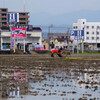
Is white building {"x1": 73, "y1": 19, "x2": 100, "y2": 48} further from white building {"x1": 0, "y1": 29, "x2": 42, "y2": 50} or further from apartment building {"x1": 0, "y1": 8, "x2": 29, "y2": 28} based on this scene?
white building {"x1": 0, "y1": 29, "x2": 42, "y2": 50}

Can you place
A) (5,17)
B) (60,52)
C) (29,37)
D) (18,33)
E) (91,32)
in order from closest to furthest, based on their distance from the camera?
(60,52)
(18,33)
(29,37)
(91,32)
(5,17)

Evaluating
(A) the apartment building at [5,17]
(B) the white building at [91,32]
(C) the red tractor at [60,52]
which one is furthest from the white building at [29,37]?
(C) the red tractor at [60,52]

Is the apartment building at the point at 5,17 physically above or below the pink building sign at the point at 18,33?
above

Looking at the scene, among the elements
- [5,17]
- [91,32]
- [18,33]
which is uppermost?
[5,17]

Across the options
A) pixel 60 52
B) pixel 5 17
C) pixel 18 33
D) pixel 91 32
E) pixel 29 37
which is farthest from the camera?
pixel 5 17

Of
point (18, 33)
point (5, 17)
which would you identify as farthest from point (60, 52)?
point (5, 17)

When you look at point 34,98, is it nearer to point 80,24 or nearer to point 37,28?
point 37,28

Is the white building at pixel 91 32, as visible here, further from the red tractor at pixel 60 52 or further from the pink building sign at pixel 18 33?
the red tractor at pixel 60 52

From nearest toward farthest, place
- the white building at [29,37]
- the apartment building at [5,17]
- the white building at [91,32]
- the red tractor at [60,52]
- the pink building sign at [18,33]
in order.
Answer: the red tractor at [60,52] < the pink building sign at [18,33] < the white building at [29,37] < the white building at [91,32] < the apartment building at [5,17]

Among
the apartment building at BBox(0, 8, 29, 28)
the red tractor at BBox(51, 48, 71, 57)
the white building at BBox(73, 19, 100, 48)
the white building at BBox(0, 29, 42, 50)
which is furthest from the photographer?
the apartment building at BBox(0, 8, 29, 28)

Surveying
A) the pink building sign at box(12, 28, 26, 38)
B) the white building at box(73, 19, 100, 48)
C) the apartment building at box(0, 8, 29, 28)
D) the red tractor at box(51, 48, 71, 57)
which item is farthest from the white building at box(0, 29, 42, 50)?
the red tractor at box(51, 48, 71, 57)

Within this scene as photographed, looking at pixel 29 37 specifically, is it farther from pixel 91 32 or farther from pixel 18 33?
pixel 91 32

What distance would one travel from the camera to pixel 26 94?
44.2 ft

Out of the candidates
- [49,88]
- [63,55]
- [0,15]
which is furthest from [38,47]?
[49,88]
